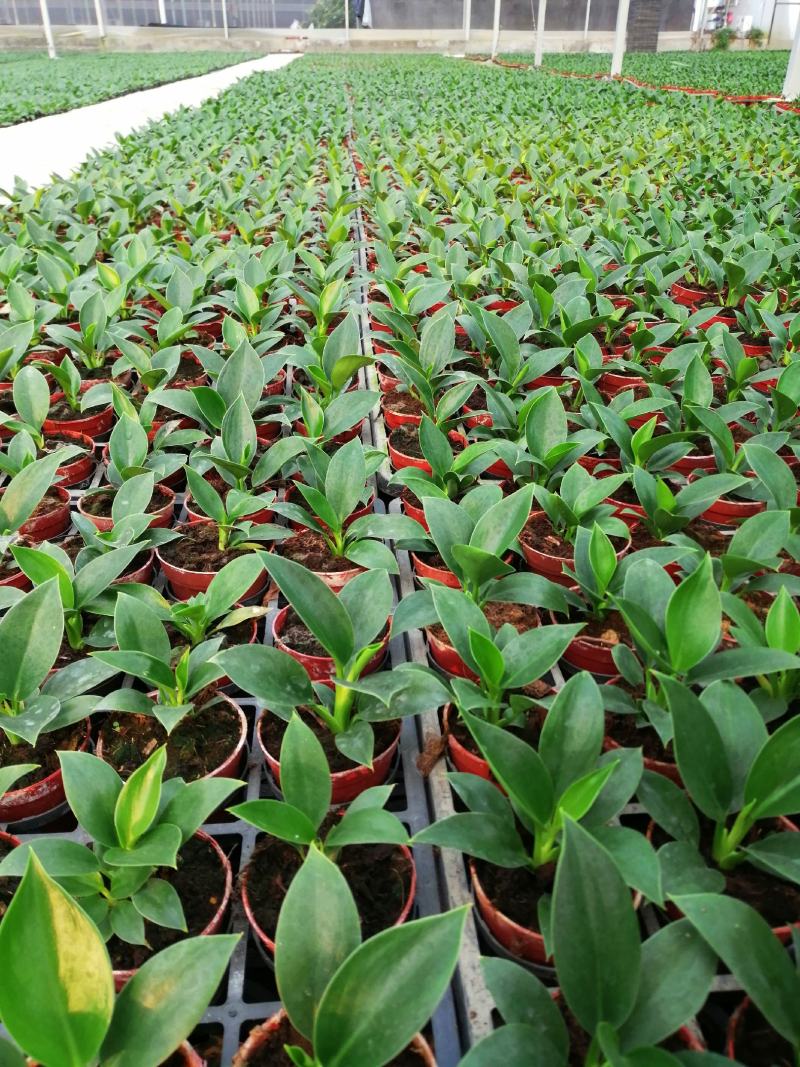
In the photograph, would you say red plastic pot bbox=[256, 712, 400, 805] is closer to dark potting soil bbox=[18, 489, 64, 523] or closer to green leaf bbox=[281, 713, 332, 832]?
green leaf bbox=[281, 713, 332, 832]

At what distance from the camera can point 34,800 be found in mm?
1169

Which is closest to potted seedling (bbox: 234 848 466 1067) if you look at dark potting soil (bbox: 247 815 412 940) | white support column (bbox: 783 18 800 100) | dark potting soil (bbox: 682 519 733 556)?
dark potting soil (bbox: 247 815 412 940)

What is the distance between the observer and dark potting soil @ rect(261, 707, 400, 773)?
1213mm

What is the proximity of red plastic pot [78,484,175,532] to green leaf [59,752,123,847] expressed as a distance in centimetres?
76

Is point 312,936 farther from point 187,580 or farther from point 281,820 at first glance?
point 187,580

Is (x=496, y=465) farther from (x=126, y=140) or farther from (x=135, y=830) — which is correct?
(x=126, y=140)

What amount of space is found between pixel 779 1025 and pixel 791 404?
5.06 feet

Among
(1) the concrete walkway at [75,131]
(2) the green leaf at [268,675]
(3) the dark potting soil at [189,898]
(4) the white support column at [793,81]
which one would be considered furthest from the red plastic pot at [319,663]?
(4) the white support column at [793,81]

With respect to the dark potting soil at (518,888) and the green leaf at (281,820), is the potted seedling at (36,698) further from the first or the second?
the dark potting soil at (518,888)

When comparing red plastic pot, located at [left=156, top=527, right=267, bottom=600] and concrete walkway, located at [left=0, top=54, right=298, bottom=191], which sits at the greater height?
concrete walkway, located at [left=0, top=54, right=298, bottom=191]

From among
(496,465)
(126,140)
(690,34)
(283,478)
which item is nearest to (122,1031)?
(283,478)

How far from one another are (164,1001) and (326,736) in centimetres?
54

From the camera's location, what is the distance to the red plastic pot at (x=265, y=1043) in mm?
819

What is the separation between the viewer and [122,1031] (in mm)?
744
